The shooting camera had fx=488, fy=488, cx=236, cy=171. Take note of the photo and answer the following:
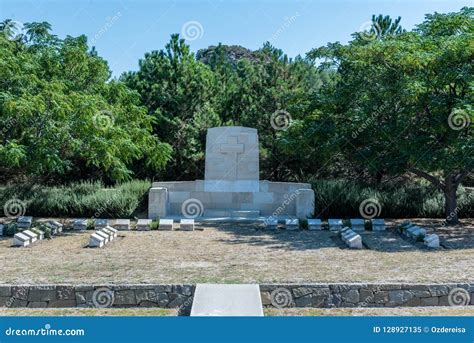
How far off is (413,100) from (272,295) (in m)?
6.89

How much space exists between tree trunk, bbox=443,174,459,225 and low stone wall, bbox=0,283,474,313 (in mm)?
7140

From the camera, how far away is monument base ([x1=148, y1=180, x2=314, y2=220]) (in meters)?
14.3

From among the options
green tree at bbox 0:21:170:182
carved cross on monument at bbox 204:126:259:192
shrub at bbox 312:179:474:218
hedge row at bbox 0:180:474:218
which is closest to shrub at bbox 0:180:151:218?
hedge row at bbox 0:180:474:218

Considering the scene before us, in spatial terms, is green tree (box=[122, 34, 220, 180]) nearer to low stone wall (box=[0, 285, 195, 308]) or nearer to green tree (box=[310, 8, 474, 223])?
green tree (box=[310, 8, 474, 223])

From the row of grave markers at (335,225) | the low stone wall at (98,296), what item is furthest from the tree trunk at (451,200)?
the low stone wall at (98,296)

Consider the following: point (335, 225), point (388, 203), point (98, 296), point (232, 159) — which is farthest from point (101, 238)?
point (388, 203)

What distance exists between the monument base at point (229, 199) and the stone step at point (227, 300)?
786 cm

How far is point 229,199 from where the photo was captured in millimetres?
14547

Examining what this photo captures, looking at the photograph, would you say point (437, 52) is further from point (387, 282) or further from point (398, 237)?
point (387, 282)

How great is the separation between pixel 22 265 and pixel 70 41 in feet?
27.8

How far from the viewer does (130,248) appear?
9805 mm

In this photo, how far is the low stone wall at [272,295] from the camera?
639 cm

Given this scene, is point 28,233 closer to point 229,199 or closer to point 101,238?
point 101,238

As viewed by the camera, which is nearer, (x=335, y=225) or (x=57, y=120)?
(x=57, y=120)
